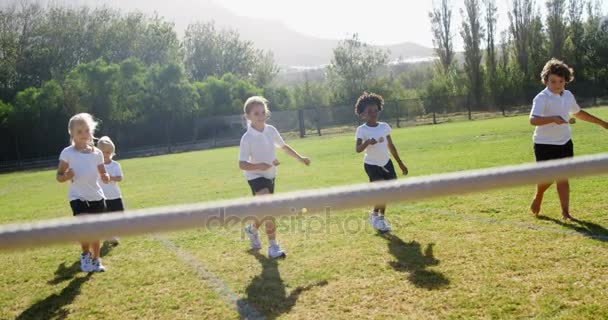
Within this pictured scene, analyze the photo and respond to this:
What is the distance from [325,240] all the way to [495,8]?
52.4 metres

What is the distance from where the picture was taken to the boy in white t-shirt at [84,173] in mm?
5266

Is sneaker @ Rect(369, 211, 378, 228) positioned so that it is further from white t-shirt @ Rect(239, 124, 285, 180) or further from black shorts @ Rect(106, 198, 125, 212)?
black shorts @ Rect(106, 198, 125, 212)

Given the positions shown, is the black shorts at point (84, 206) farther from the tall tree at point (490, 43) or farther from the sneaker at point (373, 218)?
the tall tree at point (490, 43)

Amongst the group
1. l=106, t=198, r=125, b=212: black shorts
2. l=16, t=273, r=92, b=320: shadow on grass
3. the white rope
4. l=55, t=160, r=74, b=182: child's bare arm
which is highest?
the white rope

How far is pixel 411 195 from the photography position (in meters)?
1.13

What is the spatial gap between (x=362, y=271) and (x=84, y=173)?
3.15 metres

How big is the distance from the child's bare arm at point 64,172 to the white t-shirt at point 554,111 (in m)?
5.40

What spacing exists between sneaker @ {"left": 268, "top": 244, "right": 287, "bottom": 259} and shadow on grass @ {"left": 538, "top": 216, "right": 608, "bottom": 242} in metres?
3.24

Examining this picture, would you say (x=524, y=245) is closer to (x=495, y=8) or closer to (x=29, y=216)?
(x=29, y=216)

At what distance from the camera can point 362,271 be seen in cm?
471

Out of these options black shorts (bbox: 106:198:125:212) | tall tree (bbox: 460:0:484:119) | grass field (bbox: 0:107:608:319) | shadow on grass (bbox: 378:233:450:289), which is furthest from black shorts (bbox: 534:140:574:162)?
tall tree (bbox: 460:0:484:119)

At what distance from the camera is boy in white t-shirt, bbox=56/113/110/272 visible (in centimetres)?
527

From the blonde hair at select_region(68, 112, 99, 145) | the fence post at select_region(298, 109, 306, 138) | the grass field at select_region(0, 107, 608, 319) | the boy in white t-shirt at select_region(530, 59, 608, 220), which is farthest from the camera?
the fence post at select_region(298, 109, 306, 138)

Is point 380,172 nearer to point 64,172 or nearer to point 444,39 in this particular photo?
point 64,172
